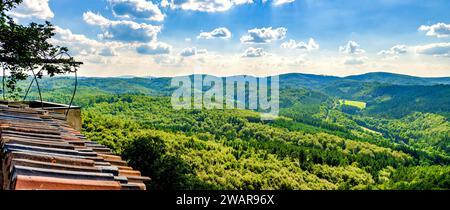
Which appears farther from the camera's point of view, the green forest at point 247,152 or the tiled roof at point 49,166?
the green forest at point 247,152

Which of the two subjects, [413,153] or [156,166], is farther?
[413,153]

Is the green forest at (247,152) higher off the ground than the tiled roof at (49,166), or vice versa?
the tiled roof at (49,166)

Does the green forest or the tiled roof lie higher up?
the tiled roof

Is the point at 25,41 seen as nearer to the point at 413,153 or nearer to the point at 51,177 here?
the point at 51,177

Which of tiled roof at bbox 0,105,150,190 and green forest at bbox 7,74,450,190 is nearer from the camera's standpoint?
tiled roof at bbox 0,105,150,190

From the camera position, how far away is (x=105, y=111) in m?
122

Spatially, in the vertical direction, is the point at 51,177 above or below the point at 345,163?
above

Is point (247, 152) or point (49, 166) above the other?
point (49, 166)

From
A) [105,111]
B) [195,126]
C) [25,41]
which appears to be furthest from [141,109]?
[25,41]

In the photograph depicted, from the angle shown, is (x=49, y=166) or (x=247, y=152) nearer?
(x=49, y=166)

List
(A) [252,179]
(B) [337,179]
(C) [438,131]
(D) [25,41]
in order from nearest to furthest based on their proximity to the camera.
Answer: (D) [25,41] < (A) [252,179] < (B) [337,179] < (C) [438,131]

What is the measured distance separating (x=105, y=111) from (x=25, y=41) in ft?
380
